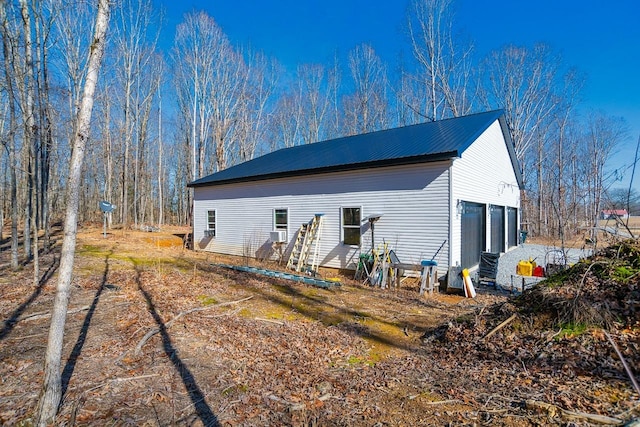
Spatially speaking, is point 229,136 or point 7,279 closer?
point 7,279

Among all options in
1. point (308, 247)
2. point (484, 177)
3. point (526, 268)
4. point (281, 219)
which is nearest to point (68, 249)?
point (308, 247)

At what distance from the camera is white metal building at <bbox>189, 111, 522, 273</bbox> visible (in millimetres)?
9188

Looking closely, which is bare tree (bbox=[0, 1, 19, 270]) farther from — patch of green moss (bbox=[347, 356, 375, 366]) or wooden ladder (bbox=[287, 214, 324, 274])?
patch of green moss (bbox=[347, 356, 375, 366])

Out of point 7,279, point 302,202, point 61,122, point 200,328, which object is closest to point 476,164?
point 302,202

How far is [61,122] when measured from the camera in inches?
457

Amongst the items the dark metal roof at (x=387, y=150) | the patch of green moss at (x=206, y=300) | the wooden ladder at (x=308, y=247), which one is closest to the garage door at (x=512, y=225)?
the dark metal roof at (x=387, y=150)

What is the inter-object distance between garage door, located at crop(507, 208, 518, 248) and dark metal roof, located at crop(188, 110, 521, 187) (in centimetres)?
233

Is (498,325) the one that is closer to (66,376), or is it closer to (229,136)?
(66,376)

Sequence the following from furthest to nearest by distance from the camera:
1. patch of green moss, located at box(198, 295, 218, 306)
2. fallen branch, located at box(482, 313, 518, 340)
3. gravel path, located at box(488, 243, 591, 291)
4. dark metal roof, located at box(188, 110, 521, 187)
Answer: gravel path, located at box(488, 243, 591, 291)
dark metal roof, located at box(188, 110, 521, 187)
patch of green moss, located at box(198, 295, 218, 306)
fallen branch, located at box(482, 313, 518, 340)

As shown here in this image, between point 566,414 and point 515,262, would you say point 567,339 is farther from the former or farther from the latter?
point 515,262

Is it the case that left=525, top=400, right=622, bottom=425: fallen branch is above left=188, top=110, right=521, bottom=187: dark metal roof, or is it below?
below

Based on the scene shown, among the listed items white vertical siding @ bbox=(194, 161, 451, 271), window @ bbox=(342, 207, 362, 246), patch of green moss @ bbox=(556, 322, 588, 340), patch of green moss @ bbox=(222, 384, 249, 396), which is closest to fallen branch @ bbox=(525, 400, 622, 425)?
patch of green moss @ bbox=(556, 322, 588, 340)

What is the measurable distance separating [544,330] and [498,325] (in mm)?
516

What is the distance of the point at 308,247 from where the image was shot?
37.2 ft
